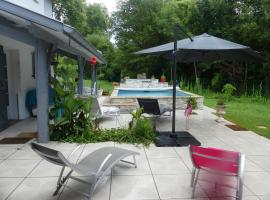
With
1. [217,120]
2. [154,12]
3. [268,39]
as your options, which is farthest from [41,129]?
[154,12]

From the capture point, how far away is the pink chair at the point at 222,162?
Answer: 11.2 feet

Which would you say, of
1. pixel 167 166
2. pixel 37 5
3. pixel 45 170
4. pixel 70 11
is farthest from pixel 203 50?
pixel 70 11

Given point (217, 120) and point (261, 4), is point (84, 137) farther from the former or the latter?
point (261, 4)

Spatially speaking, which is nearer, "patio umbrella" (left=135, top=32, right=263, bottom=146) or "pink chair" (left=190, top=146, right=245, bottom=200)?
"pink chair" (left=190, top=146, right=245, bottom=200)

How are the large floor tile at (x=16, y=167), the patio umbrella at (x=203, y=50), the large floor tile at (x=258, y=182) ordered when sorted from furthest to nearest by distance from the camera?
the patio umbrella at (x=203, y=50) < the large floor tile at (x=16, y=167) < the large floor tile at (x=258, y=182)

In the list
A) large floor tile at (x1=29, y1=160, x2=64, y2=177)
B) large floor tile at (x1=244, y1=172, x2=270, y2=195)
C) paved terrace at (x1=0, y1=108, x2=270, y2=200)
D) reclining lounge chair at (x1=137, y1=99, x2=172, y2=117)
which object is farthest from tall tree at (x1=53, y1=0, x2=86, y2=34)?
large floor tile at (x1=244, y1=172, x2=270, y2=195)

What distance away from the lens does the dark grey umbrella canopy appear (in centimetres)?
672

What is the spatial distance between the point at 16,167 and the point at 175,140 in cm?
358

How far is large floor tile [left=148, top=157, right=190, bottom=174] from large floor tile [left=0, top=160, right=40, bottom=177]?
2198 mm

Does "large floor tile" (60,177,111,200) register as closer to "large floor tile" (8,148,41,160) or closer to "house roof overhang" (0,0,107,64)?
"large floor tile" (8,148,41,160)

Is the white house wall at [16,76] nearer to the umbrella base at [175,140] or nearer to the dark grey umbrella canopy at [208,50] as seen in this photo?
the dark grey umbrella canopy at [208,50]

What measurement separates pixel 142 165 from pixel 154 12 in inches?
1007

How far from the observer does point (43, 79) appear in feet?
20.7

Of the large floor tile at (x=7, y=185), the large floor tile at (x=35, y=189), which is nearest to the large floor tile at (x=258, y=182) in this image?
the large floor tile at (x=35, y=189)
